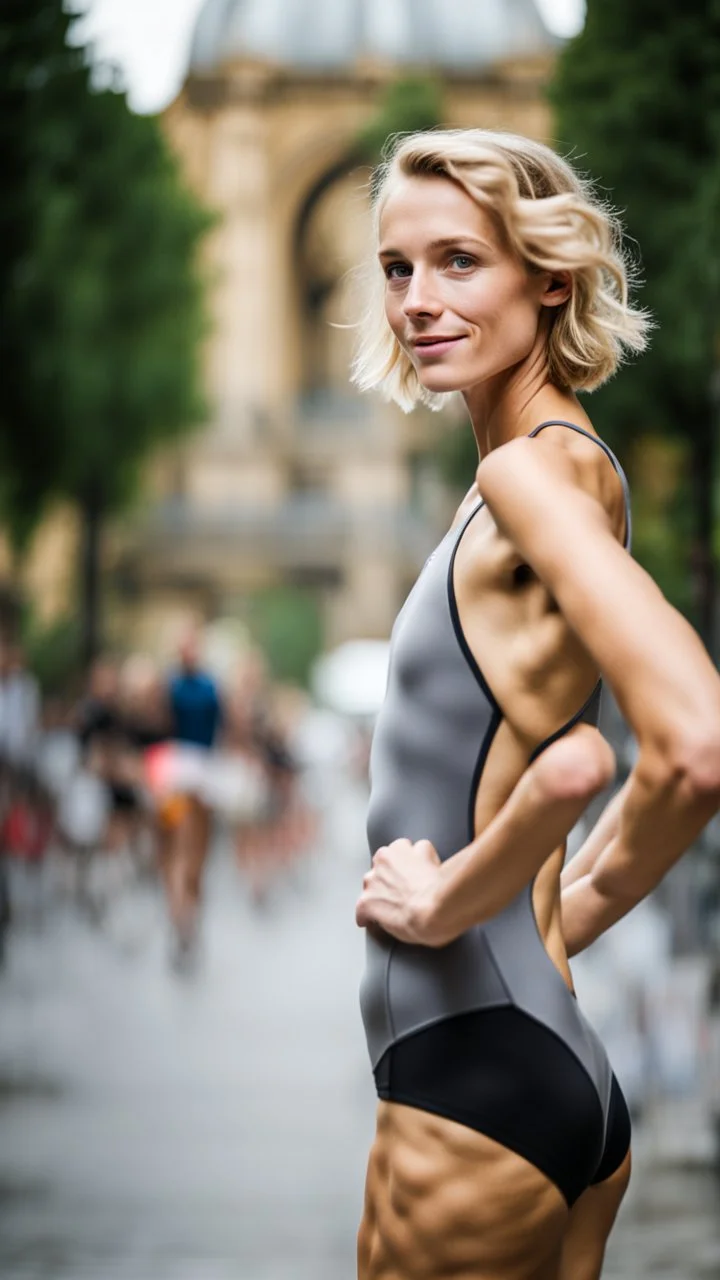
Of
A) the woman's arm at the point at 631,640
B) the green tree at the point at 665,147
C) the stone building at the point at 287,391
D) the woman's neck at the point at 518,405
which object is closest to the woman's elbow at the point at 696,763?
the woman's arm at the point at 631,640

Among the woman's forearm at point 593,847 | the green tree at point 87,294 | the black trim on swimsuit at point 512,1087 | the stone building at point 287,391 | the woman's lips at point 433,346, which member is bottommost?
the black trim on swimsuit at point 512,1087

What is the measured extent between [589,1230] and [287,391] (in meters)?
93.4

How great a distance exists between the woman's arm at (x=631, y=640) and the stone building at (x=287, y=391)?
75782 mm

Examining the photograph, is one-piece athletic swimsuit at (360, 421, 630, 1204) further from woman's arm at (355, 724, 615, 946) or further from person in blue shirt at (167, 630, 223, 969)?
person in blue shirt at (167, 630, 223, 969)

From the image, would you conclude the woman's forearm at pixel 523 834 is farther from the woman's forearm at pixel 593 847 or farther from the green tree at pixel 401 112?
the green tree at pixel 401 112

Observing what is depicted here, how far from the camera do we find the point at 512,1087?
2.12 m

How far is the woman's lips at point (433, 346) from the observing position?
2.17m

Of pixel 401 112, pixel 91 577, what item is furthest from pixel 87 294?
pixel 91 577

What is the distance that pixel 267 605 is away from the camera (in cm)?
7412

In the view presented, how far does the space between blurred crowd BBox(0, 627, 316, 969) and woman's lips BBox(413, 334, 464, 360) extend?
36.7ft

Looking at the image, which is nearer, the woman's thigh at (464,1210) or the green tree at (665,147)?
the woman's thigh at (464,1210)

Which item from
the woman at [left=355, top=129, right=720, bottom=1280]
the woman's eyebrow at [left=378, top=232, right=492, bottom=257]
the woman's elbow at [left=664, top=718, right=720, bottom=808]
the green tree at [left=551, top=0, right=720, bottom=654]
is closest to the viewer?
the woman's elbow at [left=664, top=718, right=720, bottom=808]

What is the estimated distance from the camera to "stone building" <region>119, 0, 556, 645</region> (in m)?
84.5

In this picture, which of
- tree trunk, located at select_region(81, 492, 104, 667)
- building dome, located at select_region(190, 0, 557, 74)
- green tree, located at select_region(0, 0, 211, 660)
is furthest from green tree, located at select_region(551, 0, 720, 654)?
building dome, located at select_region(190, 0, 557, 74)
